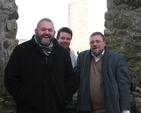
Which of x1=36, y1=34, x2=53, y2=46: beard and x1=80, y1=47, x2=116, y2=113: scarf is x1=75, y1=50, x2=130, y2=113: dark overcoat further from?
x1=36, y1=34, x2=53, y2=46: beard

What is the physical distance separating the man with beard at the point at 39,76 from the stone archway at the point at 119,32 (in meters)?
0.79

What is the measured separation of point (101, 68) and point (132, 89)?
0.90m

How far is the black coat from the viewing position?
8.86 ft

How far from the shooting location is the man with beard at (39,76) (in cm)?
270

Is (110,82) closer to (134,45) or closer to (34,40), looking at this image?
(34,40)

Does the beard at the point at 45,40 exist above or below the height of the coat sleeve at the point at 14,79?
above

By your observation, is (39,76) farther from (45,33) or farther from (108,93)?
(108,93)

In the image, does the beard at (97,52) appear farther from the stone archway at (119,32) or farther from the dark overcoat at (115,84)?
the stone archway at (119,32)

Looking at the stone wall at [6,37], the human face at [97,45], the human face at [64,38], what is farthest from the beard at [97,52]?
the stone wall at [6,37]

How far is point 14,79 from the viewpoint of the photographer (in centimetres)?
273

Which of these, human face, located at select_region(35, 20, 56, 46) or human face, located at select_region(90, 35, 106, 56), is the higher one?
human face, located at select_region(35, 20, 56, 46)

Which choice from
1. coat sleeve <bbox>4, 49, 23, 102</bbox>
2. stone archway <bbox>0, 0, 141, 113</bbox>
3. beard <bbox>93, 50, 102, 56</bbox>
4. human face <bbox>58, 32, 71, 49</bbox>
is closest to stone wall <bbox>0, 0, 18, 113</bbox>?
stone archway <bbox>0, 0, 141, 113</bbox>

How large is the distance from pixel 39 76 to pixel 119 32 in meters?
1.75

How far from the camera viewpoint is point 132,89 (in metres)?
3.69
